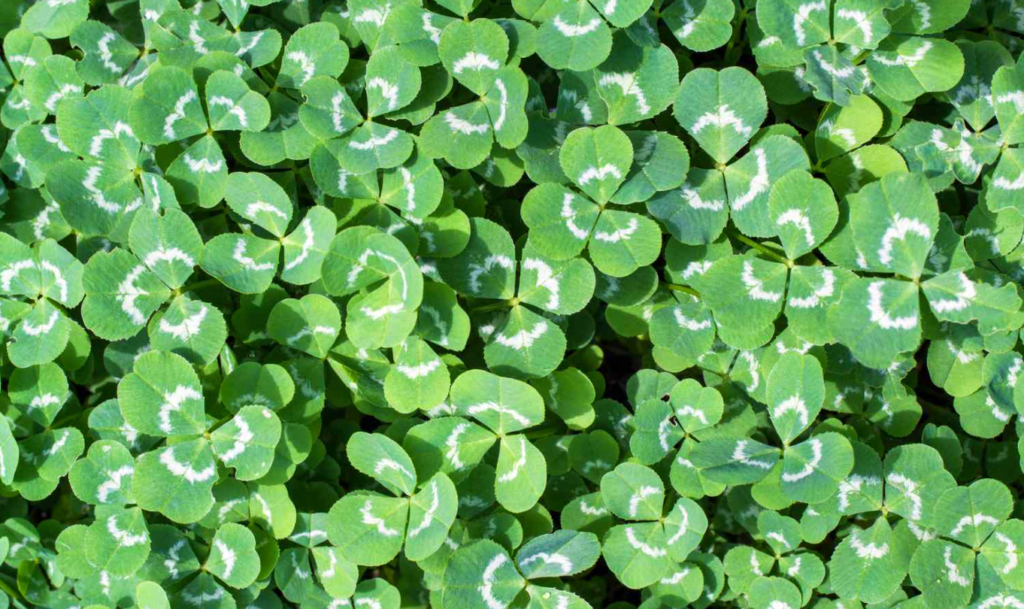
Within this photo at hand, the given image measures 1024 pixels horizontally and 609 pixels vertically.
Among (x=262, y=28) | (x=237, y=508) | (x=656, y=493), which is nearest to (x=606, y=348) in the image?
(x=656, y=493)

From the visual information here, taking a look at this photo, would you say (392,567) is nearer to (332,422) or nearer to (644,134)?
(332,422)

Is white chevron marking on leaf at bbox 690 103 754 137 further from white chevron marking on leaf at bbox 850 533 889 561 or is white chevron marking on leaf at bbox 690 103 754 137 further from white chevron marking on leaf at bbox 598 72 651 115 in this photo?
white chevron marking on leaf at bbox 850 533 889 561

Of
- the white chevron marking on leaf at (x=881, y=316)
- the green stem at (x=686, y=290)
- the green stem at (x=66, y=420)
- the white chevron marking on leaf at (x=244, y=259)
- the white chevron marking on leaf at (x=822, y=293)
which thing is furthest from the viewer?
the green stem at (x=66, y=420)

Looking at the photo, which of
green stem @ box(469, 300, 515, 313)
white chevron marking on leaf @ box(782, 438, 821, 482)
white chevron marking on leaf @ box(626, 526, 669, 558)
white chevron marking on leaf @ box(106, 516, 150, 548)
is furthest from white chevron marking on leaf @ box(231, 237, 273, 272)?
white chevron marking on leaf @ box(782, 438, 821, 482)

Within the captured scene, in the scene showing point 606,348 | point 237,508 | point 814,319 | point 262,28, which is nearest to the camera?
point 814,319

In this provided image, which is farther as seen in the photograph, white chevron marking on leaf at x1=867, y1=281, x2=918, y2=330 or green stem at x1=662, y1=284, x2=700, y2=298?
green stem at x1=662, y1=284, x2=700, y2=298

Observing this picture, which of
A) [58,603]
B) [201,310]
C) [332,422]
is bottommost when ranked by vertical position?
[58,603]

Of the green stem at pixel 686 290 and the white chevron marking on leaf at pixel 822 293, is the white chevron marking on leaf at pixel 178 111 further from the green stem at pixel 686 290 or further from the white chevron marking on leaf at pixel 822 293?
the white chevron marking on leaf at pixel 822 293

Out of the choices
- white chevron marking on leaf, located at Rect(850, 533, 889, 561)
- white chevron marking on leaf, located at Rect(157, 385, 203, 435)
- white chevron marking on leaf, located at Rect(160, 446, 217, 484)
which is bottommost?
white chevron marking on leaf, located at Rect(850, 533, 889, 561)

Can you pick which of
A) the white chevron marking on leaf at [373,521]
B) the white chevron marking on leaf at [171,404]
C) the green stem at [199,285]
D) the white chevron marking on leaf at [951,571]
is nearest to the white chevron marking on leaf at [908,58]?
the white chevron marking on leaf at [951,571]
